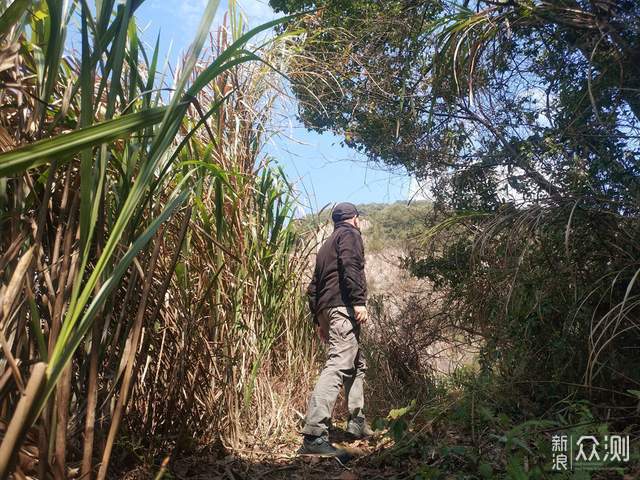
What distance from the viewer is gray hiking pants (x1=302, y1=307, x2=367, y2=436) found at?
343cm

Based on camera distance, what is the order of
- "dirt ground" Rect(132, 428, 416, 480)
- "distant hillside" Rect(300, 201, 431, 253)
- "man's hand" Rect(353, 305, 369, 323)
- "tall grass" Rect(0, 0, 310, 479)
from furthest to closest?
"distant hillside" Rect(300, 201, 431, 253), "man's hand" Rect(353, 305, 369, 323), "dirt ground" Rect(132, 428, 416, 480), "tall grass" Rect(0, 0, 310, 479)

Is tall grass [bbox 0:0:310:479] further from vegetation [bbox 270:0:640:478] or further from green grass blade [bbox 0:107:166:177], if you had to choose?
vegetation [bbox 270:0:640:478]

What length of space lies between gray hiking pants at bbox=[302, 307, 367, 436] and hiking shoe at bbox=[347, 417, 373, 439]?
0.04 meters

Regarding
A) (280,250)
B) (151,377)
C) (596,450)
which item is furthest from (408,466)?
(280,250)

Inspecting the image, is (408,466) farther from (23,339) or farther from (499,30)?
(499,30)

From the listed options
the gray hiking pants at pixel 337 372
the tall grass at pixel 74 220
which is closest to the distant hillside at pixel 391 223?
the gray hiking pants at pixel 337 372

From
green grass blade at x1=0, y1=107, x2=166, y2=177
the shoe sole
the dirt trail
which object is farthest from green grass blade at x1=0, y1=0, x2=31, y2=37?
the shoe sole

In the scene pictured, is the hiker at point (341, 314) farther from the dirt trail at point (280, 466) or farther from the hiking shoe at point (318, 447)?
the dirt trail at point (280, 466)

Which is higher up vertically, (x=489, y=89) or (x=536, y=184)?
(x=489, y=89)

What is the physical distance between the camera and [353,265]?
381cm

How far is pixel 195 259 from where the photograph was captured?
8.91ft

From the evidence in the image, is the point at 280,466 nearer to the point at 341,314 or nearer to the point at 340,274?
the point at 341,314

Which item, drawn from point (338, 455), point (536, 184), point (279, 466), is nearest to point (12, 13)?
point (279, 466)

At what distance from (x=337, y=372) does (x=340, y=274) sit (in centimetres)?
68
